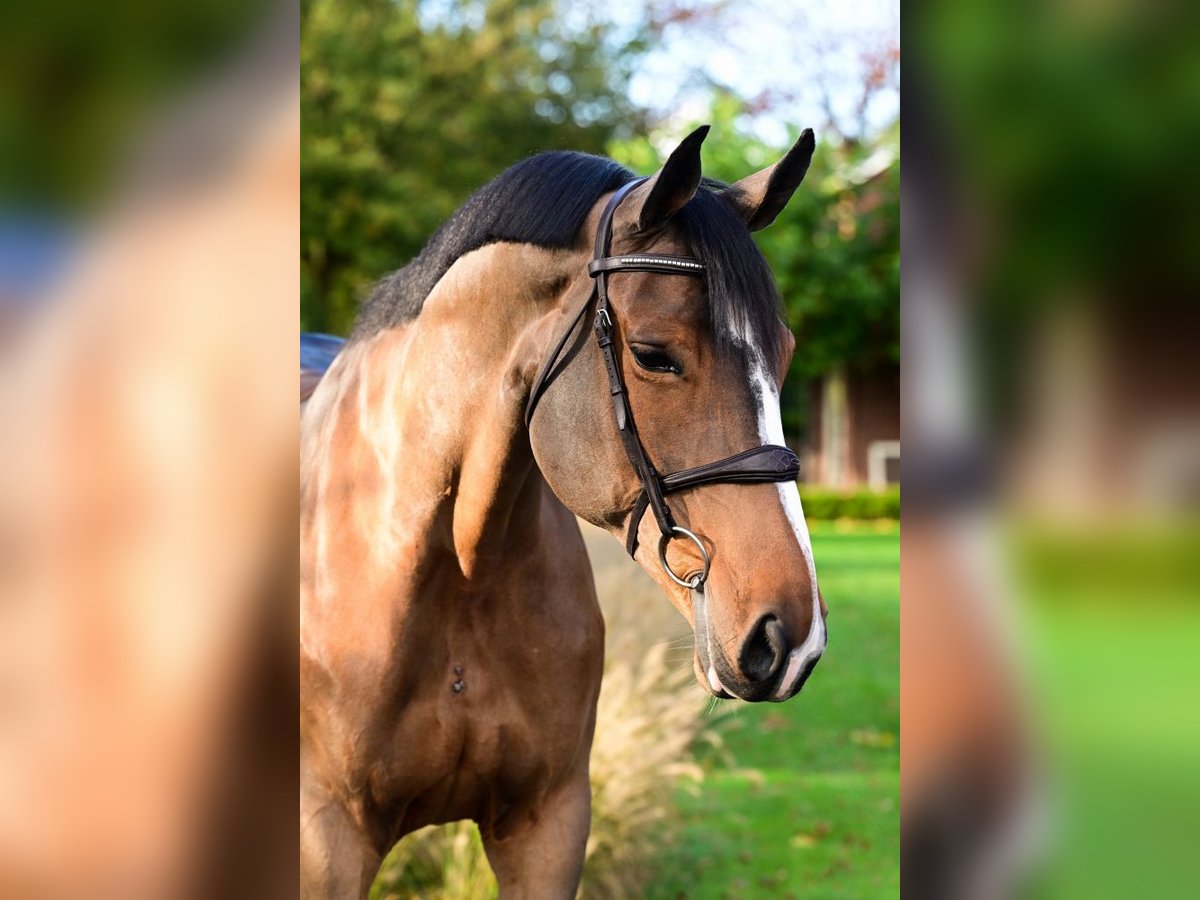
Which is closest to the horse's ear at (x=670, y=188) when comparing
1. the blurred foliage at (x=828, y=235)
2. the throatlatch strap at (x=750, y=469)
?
the throatlatch strap at (x=750, y=469)

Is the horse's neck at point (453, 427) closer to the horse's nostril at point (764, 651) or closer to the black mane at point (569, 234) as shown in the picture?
the black mane at point (569, 234)

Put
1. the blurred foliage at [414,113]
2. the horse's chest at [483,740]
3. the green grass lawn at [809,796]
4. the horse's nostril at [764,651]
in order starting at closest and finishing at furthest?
the horse's nostril at [764,651], the horse's chest at [483,740], the green grass lawn at [809,796], the blurred foliage at [414,113]

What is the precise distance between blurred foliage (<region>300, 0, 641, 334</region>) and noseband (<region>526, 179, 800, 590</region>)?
47.5 ft

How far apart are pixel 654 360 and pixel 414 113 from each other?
646 inches

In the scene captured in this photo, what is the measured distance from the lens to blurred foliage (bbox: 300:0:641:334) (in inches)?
653

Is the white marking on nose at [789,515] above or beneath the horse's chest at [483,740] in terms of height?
above
